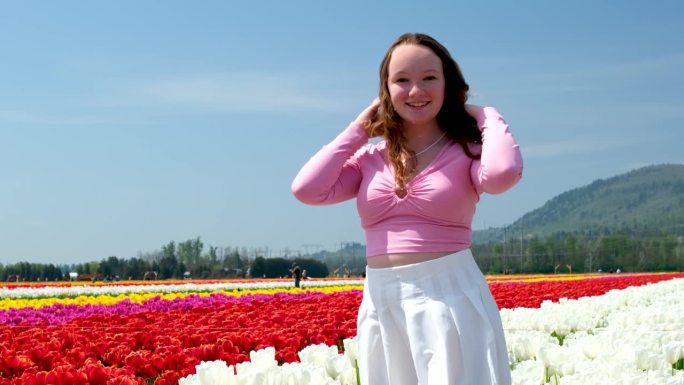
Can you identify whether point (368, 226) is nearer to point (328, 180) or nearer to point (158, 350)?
point (328, 180)

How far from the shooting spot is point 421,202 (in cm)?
274

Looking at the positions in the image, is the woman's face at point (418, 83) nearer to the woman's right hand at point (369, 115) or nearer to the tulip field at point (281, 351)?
the woman's right hand at point (369, 115)

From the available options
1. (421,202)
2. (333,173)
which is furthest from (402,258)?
(333,173)

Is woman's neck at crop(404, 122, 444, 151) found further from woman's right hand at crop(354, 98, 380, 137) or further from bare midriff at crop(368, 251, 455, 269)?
bare midriff at crop(368, 251, 455, 269)

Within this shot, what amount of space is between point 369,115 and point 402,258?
23.9 inches

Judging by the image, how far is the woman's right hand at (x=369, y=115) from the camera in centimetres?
304

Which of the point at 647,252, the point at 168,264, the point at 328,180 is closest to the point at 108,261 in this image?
the point at 168,264

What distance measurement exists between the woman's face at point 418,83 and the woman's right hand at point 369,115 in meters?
0.15

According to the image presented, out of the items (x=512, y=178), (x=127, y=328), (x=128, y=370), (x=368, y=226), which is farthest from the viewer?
(x=127, y=328)

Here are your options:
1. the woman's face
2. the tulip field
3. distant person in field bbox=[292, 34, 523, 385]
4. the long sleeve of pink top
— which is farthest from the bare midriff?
the tulip field

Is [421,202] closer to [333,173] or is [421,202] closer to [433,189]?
[433,189]

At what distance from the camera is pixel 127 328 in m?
6.86

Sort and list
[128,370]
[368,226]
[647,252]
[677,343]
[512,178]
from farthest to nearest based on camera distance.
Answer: [647,252]
[677,343]
[128,370]
[368,226]
[512,178]

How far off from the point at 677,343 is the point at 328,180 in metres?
2.98
